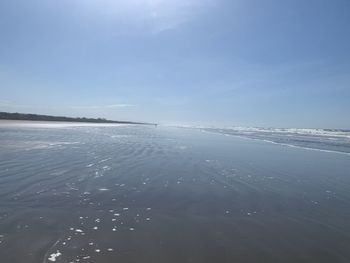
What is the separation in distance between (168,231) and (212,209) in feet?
6.08

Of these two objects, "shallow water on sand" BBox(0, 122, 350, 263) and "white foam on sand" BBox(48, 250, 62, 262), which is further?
"shallow water on sand" BBox(0, 122, 350, 263)

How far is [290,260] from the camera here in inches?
195

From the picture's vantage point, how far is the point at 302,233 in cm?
616

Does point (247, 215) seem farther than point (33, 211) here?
Yes

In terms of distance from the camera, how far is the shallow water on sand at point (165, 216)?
4.95m

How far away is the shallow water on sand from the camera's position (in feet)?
16.3

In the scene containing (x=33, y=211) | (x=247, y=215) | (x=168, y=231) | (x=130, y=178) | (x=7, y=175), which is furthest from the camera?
(x=130, y=178)

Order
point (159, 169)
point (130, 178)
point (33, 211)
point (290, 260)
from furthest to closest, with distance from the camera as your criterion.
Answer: point (159, 169)
point (130, 178)
point (33, 211)
point (290, 260)

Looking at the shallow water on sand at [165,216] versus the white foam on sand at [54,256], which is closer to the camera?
the white foam on sand at [54,256]

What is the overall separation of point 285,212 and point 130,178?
16.2ft

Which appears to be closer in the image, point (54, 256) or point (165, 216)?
point (54, 256)

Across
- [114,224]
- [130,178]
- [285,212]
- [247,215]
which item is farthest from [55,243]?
[130,178]

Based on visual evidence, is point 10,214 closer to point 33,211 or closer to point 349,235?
point 33,211

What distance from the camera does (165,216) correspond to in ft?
22.0
